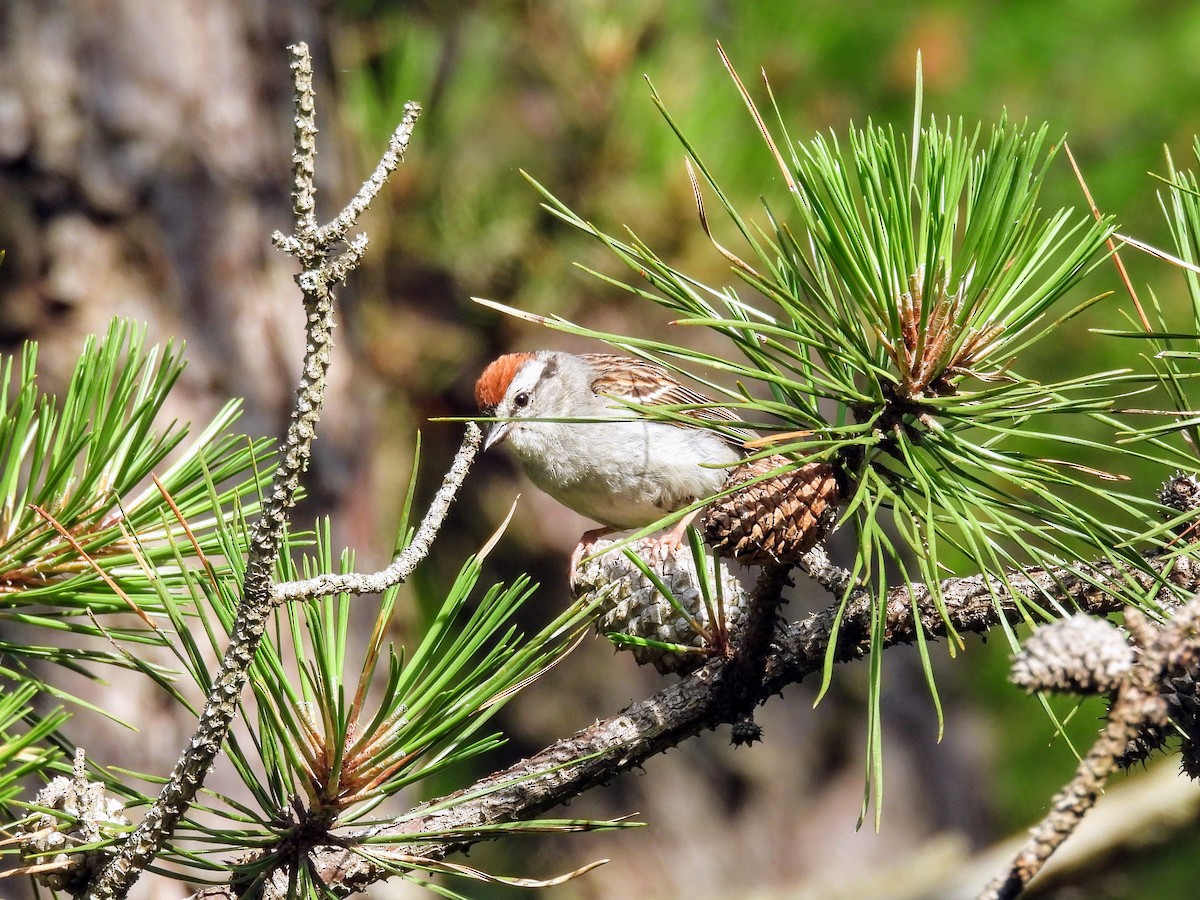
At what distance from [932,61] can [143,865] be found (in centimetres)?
343

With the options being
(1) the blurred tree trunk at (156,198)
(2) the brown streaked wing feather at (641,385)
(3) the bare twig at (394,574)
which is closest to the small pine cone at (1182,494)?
(3) the bare twig at (394,574)

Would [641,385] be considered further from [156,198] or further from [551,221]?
[156,198]

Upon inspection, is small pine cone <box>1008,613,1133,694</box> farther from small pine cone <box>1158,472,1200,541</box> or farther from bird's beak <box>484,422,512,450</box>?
bird's beak <box>484,422,512,450</box>

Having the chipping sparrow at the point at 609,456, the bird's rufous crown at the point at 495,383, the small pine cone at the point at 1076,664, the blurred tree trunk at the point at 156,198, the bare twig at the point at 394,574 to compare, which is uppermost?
the blurred tree trunk at the point at 156,198

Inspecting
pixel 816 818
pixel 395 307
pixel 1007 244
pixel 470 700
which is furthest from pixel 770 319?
pixel 816 818

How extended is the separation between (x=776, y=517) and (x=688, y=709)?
0.85ft

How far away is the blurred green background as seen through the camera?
260 centimetres

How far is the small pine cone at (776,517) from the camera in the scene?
3.29 ft

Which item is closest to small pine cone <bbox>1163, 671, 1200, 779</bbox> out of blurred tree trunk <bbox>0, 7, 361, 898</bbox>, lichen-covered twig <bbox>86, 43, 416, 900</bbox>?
lichen-covered twig <bbox>86, 43, 416, 900</bbox>

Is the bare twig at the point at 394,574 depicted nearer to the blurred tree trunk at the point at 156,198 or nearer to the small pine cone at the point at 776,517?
the small pine cone at the point at 776,517

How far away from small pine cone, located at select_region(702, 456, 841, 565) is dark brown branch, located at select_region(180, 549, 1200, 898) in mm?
56

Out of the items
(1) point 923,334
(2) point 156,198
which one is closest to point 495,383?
(2) point 156,198

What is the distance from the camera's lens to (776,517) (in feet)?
3.28

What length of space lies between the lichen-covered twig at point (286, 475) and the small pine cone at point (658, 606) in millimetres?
421
